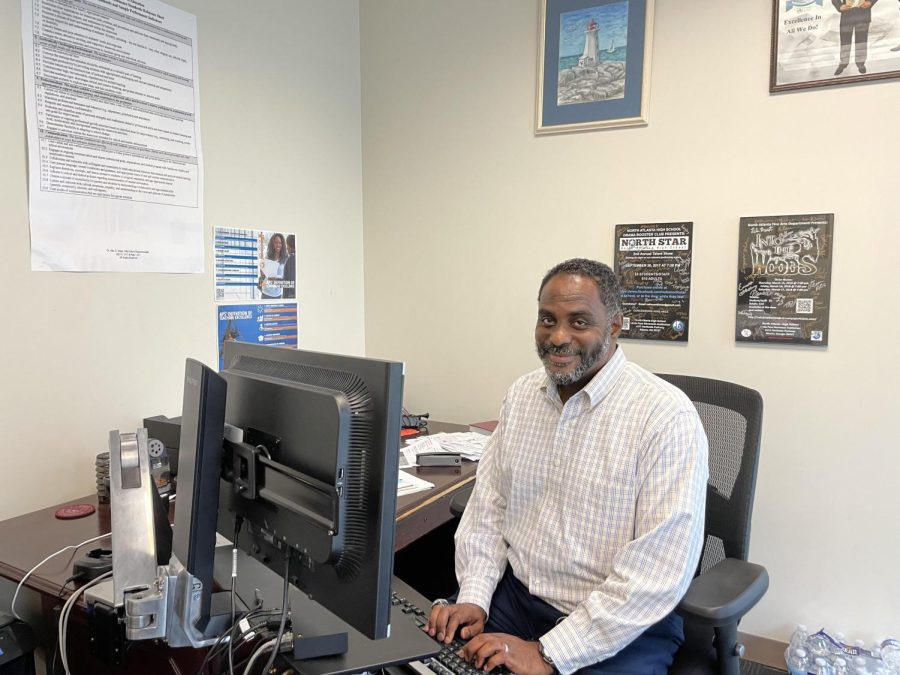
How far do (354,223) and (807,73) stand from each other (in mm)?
1833

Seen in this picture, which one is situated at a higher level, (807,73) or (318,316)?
(807,73)

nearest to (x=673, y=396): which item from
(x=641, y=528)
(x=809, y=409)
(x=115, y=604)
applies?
(x=641, y=528)

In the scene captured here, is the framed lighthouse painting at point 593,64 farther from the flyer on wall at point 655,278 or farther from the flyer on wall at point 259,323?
the flyer on wall at point 259,323

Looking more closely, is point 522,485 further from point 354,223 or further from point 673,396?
point 354,223

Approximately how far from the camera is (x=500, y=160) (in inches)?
98.4

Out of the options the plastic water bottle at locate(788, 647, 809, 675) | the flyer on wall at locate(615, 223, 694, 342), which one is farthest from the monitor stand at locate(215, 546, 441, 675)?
the plastic water bottle at locate(788, 647, 809, 675)

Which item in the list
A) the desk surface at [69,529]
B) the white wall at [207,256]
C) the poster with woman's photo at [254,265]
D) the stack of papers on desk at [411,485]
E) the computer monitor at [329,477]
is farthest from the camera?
the poster with woman's photo at [254,265]

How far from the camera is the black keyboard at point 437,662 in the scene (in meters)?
1.03

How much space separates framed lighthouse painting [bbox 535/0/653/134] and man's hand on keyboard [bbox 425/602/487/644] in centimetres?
177

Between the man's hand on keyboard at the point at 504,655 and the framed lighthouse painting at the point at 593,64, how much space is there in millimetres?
1817

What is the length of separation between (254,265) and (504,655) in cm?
167

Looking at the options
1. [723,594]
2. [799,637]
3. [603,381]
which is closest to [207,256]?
[603,381]

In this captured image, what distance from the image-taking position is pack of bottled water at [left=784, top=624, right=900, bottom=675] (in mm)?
1889

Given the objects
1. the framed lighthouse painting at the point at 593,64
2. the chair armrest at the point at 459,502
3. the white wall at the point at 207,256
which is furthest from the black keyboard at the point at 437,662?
the framed lighthouse painting at the point at 593,64
